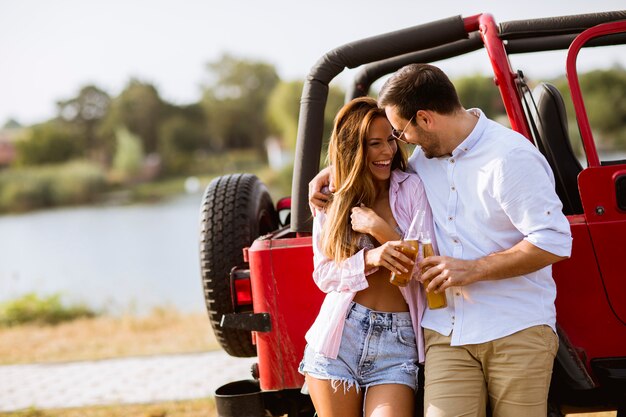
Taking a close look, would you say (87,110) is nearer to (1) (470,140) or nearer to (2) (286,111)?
(2) (286,111)

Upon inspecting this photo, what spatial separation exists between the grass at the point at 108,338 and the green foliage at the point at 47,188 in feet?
106

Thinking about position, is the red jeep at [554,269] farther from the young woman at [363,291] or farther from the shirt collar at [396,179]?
the shirt collar at [396,179]

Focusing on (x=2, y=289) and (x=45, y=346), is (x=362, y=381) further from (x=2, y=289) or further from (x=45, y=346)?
(x=2, y=289)

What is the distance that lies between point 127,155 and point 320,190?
54.8m

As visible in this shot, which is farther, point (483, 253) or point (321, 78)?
point (321, 78)

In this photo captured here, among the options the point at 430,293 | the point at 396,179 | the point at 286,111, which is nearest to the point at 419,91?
the point at 396,179

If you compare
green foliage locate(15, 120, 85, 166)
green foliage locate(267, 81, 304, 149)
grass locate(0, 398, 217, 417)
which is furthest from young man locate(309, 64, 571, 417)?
green foliage locate(15, 120, 85, 166)

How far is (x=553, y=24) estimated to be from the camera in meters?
3.57

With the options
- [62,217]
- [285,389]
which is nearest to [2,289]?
[285,389]

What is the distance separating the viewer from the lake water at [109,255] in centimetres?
1225

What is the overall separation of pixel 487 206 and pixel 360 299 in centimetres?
62

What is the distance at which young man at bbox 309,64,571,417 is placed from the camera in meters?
2.67

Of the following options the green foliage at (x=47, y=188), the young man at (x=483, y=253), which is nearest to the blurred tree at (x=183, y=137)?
the green foliage at (x=47, y=188)

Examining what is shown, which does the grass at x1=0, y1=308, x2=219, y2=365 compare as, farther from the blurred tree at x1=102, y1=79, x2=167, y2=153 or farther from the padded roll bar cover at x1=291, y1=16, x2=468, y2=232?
the blurred tree at x1=102, y1=79, x2=167, y2=153
